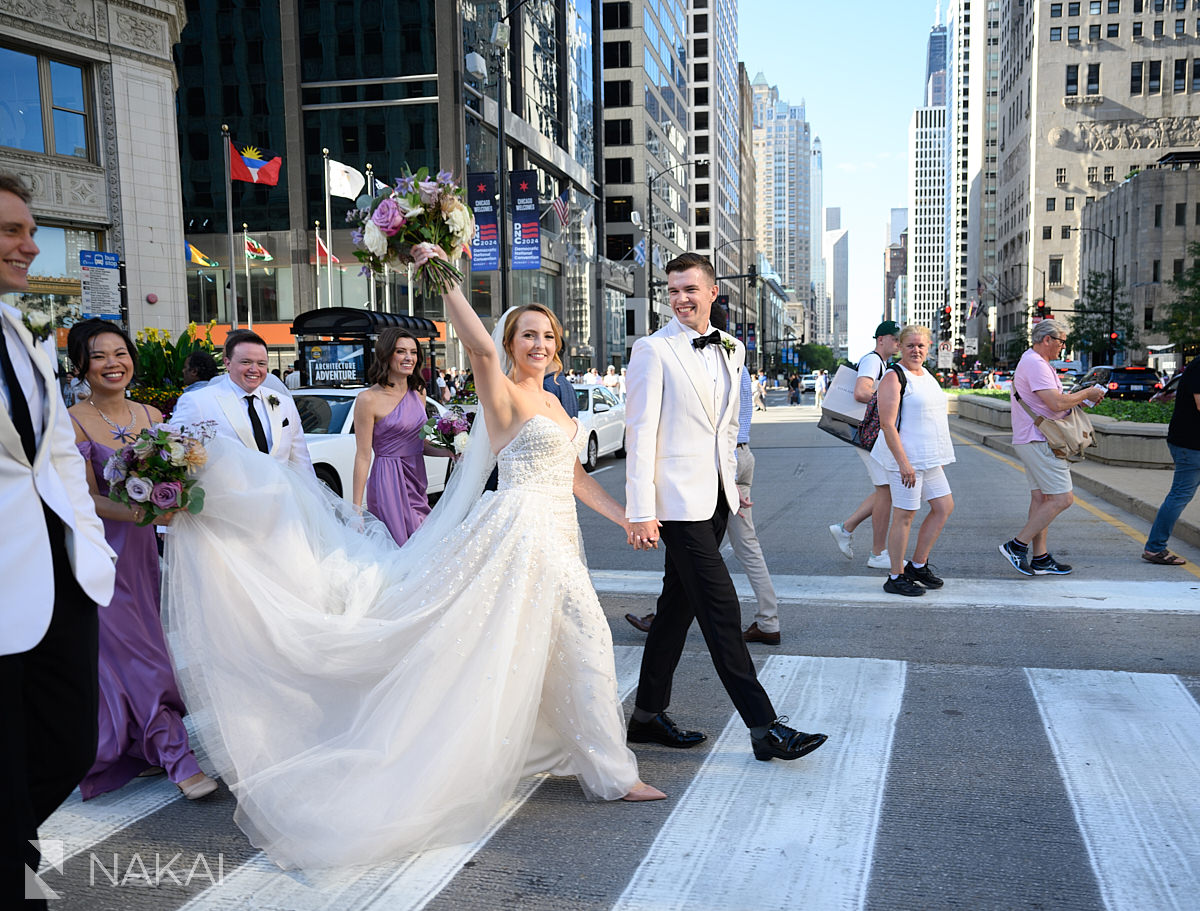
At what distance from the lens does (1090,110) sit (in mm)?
113812

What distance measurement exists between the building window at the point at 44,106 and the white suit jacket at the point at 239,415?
16938mm

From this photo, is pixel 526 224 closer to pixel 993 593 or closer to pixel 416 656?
pixel 993 593

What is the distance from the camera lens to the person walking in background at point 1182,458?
7785 millimetres

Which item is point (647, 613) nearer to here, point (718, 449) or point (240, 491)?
point (718, 449)

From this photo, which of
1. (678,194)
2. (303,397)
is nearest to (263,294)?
(303,397)

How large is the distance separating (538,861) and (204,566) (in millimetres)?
1913

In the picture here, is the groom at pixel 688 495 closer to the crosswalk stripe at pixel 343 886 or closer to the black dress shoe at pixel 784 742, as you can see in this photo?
the black dress shoe at pixel 784 742

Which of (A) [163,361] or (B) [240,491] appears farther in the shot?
(A) [163,361]

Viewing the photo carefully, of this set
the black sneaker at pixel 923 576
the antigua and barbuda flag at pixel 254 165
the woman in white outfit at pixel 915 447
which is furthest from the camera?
the antigua and barbuda flag at pixel 254 165

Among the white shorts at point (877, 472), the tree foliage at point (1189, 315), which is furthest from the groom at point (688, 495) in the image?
the tree foliage at point (1189, 315)

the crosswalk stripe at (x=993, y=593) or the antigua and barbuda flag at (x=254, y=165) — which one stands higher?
the antigua and barbuda flag at (x=254, y=165)

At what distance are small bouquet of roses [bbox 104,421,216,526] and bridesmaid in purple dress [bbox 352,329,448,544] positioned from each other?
2.52m

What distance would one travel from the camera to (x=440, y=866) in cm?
327

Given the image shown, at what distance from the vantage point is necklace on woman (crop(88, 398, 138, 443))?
417cm
